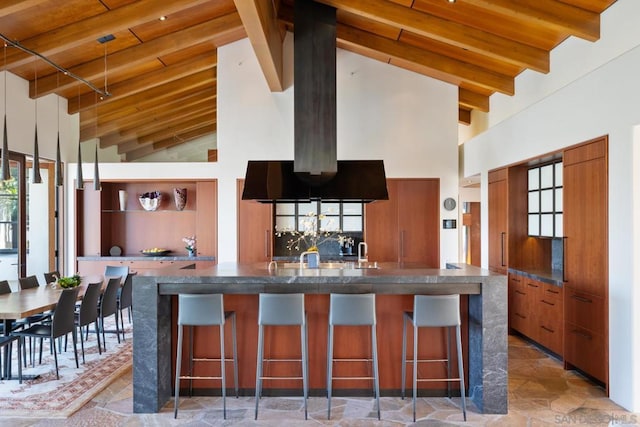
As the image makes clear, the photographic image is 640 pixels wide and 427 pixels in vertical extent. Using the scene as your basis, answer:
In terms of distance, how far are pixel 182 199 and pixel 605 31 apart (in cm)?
663

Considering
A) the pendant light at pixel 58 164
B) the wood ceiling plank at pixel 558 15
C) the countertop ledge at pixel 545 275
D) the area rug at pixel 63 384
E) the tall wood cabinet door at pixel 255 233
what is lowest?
the area rug at pixel 63 384

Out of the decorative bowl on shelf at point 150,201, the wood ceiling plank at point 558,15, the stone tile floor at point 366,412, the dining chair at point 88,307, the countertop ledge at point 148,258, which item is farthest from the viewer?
the decorative bowl on shelf at point 150,201

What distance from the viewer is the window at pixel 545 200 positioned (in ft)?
16.3

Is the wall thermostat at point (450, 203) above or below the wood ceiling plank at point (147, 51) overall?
below

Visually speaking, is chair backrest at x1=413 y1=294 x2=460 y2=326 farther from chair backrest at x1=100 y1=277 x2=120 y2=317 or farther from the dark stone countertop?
the dark stone countertop

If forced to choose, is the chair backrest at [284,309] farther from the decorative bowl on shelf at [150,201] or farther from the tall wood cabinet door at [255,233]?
the decorative bowl on shelf at [150,201]

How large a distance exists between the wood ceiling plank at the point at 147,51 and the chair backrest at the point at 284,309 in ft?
14.1

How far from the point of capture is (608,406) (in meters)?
3.56

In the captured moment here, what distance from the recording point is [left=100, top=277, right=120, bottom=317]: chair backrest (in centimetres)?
497

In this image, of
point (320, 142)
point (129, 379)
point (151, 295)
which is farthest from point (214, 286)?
point (320, 142)

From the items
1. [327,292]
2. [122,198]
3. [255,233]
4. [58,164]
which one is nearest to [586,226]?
[327,292]

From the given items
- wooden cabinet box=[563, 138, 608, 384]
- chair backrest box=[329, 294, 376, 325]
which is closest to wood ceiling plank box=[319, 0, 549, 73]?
wooden cabinet box=[563, 138, 608, 384]

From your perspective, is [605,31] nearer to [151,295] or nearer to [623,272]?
[623,272]

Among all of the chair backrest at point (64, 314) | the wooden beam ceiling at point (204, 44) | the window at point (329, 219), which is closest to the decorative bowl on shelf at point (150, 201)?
the wooden beam ceiling at point (204, 44)
